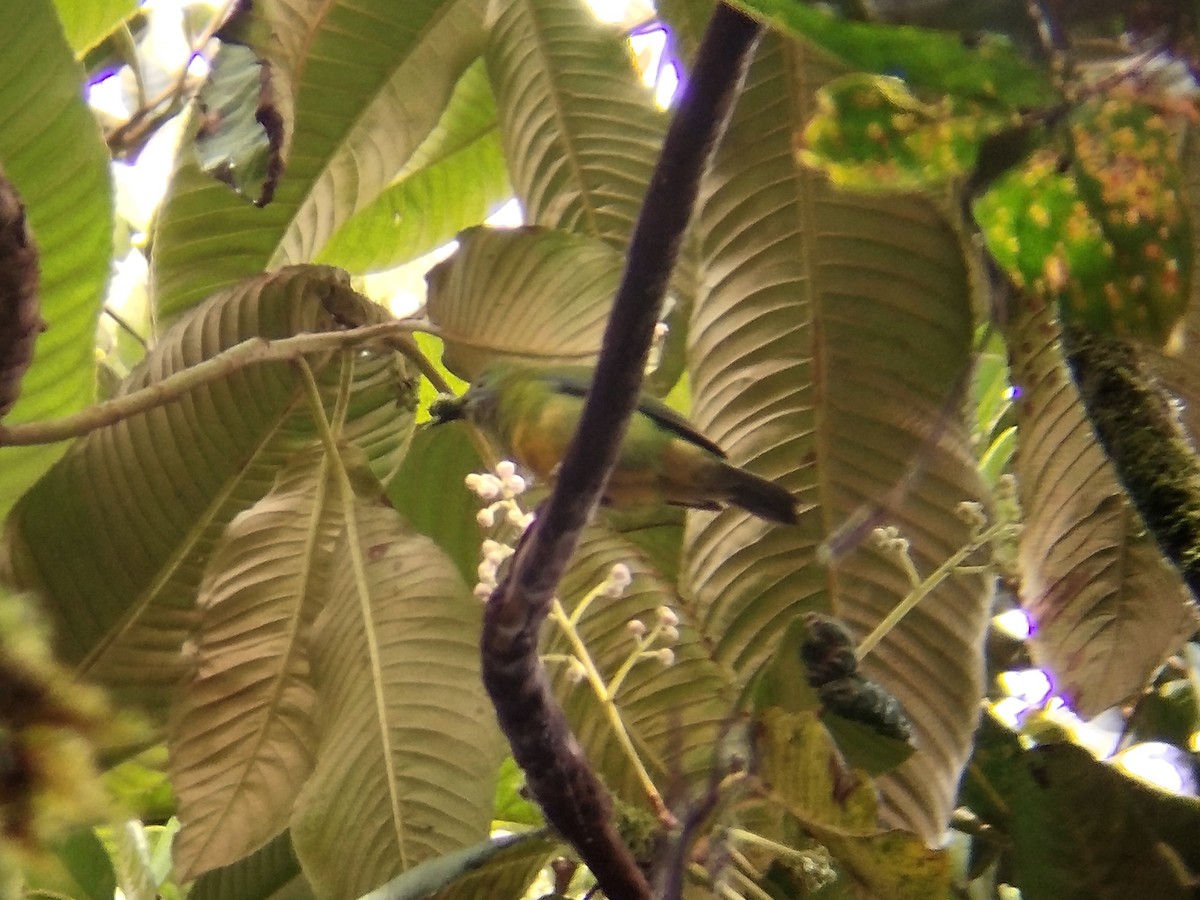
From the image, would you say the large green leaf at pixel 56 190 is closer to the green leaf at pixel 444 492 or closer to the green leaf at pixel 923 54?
the green leaf at pixel 444 492

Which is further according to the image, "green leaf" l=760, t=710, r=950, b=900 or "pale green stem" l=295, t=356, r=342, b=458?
"pale green stem" l=295, t=356, r=342, b=458

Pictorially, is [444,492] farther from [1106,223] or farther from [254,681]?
[1106,223]

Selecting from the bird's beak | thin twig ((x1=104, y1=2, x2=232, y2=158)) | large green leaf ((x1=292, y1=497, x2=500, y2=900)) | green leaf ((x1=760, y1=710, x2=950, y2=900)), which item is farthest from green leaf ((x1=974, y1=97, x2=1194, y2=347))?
thin twig ((x1=104, y1=2, x2=232, y2=158))

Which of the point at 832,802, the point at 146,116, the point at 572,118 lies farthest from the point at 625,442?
the point at 146,116

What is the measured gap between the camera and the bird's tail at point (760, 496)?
0.98 metres

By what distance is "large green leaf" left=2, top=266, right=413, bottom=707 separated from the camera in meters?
1.15

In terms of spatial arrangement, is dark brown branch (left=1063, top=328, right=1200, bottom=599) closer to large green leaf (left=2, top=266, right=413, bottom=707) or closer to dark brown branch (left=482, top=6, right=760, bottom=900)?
dark brown branch (left=482, top=6, right=760, bottom=900)

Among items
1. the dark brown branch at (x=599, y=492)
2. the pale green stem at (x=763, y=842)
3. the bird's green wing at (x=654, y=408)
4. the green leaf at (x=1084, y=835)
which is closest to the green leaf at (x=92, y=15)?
the bird's green wing at (x=654, y=408)

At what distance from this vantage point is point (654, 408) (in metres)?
1.09

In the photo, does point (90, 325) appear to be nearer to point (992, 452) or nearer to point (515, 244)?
point (515, 244)

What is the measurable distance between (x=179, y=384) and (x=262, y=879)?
0.64m

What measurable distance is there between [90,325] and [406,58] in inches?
19.3

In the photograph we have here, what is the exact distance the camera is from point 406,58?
133 centimetres

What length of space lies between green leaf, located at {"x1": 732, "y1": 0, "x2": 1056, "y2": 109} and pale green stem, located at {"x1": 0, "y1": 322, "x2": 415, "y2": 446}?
0.67 metres
